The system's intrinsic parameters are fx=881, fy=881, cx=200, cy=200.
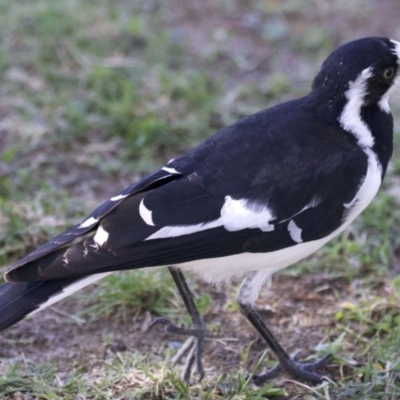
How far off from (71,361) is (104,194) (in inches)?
49.3

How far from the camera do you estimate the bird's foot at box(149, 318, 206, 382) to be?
10.8 feet

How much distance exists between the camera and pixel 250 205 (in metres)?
3.06

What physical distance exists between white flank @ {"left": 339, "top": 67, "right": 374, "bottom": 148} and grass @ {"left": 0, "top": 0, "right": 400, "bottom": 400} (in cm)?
74

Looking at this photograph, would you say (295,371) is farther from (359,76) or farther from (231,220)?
(359,76)

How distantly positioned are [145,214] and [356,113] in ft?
2.93

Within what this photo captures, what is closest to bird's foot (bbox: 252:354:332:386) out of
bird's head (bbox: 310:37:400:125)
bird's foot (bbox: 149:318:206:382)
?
bird's foot (bbox: 149:318:206:382)

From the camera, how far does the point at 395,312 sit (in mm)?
3547

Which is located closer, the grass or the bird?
the bird

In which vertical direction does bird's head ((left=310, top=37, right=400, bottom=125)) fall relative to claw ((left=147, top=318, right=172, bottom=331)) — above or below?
above

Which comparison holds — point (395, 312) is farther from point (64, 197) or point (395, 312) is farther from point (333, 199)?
point (64, 197)

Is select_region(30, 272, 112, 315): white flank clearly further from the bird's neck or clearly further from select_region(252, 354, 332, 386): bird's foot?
the bird's neck

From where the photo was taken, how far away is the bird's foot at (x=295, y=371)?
325cm

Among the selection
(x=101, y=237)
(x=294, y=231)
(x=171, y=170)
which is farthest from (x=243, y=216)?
(x=101, y=237)

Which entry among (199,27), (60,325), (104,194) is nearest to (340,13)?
(199,27)
